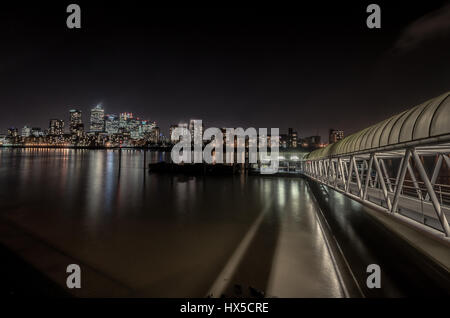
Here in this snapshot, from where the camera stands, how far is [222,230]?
1172cm

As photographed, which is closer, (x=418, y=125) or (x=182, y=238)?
(x=418, y=125)

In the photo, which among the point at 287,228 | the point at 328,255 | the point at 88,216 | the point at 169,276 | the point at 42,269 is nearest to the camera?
the point at 169,276

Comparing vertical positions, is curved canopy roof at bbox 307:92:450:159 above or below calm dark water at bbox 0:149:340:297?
above

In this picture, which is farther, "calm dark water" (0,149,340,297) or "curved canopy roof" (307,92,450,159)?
"calm dark water" (0,149,340,297)

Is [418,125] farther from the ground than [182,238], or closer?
farther from the ground

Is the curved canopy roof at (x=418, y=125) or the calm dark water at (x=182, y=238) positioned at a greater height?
the curved canopy roof at (x=418, y=125)

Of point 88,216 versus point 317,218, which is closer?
point 317,218

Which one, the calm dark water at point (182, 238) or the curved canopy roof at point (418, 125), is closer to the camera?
the curved canopy roof at point (418, 125)

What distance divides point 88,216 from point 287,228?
12.9m
